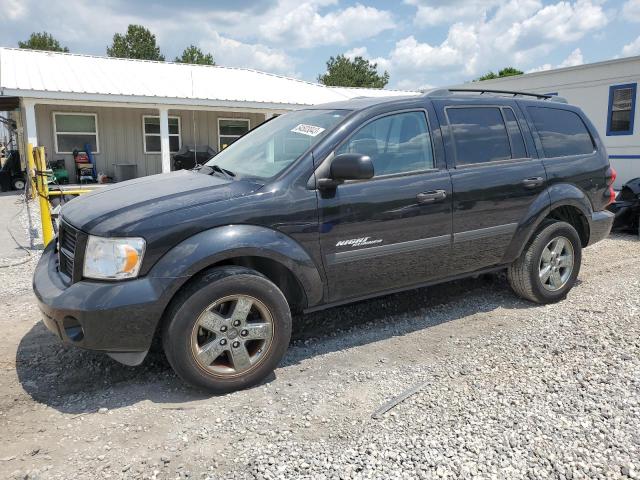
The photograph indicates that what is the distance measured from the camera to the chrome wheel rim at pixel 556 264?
16.1 ft

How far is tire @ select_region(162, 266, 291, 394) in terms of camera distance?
10.3 ft

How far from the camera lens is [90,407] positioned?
318 cm

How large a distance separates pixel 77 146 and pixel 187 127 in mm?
3648

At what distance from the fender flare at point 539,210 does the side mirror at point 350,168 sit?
6.03ft

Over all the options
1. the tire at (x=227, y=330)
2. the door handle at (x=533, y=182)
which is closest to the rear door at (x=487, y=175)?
the door handle at (x=533, y=182)

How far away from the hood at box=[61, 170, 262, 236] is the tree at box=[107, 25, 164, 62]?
195 feet

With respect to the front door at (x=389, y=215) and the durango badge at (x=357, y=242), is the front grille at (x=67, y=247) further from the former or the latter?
the durango badge at (x=357, y=242)

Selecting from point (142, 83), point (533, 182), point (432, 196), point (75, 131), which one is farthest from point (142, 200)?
point (75, 131)

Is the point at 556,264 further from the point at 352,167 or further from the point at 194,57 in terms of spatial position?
the point at 194,57

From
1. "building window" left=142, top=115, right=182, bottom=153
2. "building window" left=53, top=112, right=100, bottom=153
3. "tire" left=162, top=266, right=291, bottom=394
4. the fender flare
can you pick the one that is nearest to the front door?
"tire" left=162, top=266, right=291, bottom=394

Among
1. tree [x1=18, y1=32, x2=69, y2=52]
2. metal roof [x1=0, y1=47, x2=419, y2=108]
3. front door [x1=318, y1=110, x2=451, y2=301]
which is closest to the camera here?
front door [x1=318, y1=110, x2=451, y2=301]

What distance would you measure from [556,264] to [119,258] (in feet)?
13.1

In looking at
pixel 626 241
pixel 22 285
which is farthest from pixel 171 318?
pixel 626 241

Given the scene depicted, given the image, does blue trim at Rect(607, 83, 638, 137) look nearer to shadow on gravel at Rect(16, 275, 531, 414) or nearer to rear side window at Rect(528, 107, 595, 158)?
rear side window at Rect(528, 107, 595, 158)
